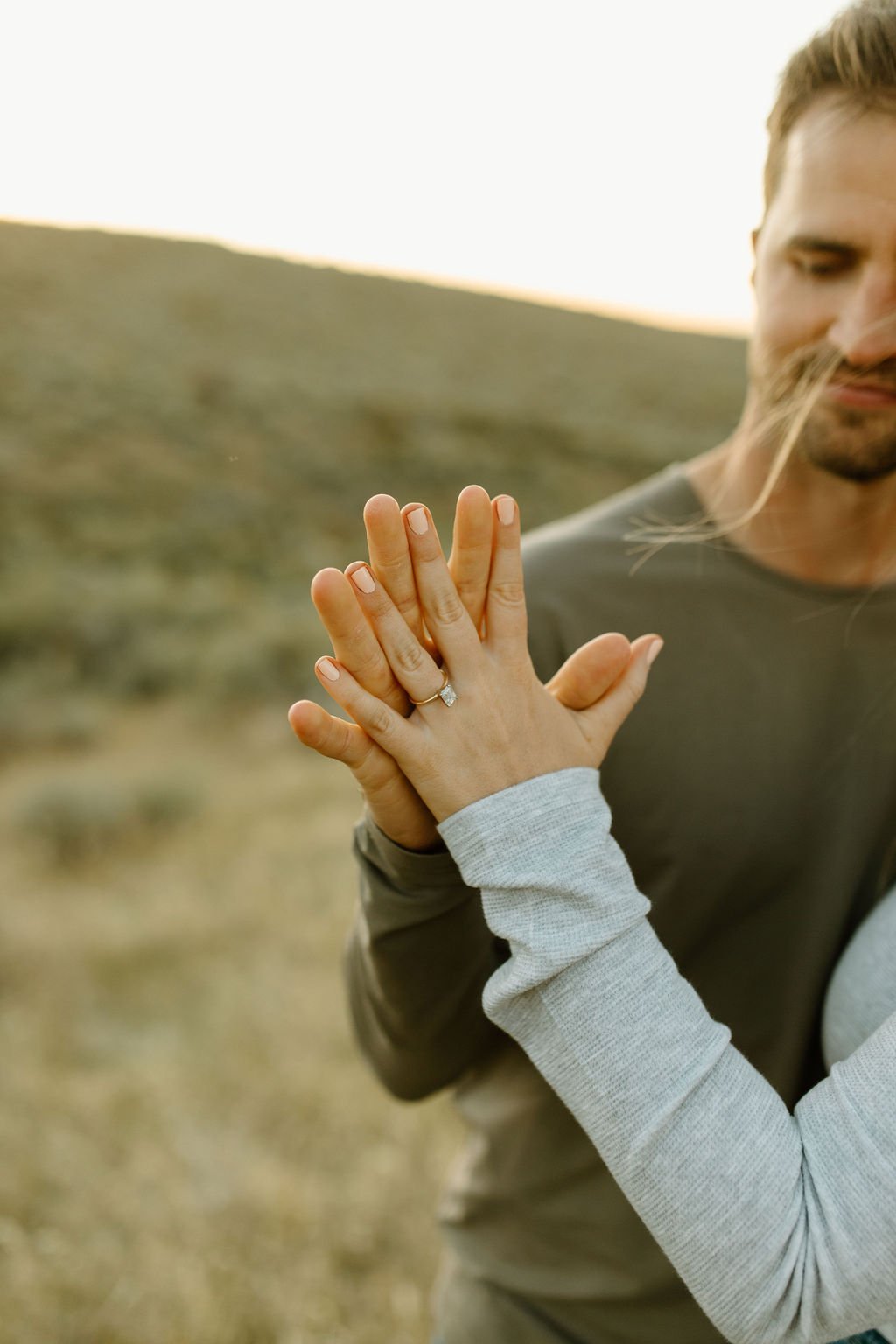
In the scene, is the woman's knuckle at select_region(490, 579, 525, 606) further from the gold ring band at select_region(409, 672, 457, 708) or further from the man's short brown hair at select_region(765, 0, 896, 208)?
the man's short brown hair at select_region(765, 0, 896, 208)

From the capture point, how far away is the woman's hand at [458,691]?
3.31 feet

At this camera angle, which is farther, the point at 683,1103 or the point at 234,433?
the point at 234,433

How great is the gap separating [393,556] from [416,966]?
614 mm

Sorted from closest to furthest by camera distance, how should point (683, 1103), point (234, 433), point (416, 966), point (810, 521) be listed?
point (683, 1103) → point (416, 966) → point (810, 521) → point (234, 433)

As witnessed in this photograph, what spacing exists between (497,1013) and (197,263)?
34.5m

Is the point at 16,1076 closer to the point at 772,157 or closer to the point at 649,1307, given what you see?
the point at 649,1307

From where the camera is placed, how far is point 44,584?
11.8 meters

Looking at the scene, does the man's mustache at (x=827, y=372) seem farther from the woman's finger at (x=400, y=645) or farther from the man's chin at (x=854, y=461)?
the woman's finger at (x=400, y=645)

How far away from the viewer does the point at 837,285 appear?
1446 mm

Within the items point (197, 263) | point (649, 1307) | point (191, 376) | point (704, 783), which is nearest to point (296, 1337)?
point (649, 1307)

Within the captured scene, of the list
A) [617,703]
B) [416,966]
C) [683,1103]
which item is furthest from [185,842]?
[683,1103]

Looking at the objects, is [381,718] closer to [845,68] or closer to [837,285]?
[837,285]

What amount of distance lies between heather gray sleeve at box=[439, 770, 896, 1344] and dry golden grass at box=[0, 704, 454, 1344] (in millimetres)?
2187

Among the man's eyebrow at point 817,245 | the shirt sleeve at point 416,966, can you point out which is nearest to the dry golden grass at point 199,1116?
the shirt sleeve at point 416,966
